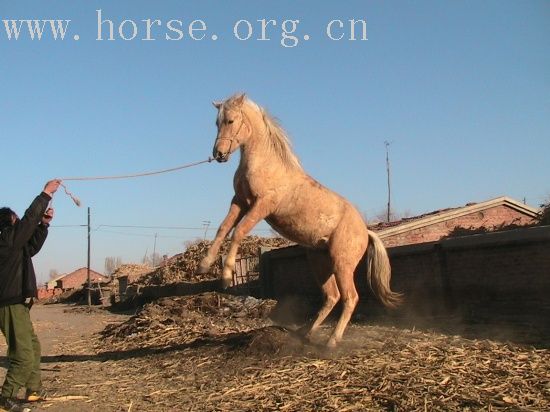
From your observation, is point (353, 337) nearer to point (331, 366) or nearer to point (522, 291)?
point (331, 366)

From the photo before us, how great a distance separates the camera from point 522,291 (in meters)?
9.26

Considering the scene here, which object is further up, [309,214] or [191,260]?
[309,214]

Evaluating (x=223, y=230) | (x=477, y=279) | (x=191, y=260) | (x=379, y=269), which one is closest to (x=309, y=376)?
(x=223, y=230)

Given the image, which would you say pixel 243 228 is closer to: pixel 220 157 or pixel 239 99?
pixel 220 157

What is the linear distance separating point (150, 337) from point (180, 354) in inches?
108

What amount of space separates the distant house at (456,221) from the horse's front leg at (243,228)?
39.6ft

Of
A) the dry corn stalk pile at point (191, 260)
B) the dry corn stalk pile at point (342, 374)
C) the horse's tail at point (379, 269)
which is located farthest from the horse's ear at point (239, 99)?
the dry corn stalk pile at point (191, 260)

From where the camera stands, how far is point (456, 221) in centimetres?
2028

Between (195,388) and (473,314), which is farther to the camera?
(473,314)

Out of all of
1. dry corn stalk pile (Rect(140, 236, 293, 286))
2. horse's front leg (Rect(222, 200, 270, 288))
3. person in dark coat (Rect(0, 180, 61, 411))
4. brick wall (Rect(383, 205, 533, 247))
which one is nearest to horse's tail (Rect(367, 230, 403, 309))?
horse's front leg (Rect(222, 200, 270, 288))

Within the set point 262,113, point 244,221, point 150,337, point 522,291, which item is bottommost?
point 150,337

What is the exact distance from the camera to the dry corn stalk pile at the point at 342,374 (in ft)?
15.4

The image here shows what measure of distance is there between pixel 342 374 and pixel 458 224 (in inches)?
629

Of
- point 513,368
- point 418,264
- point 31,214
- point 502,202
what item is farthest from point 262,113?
point 502,202
